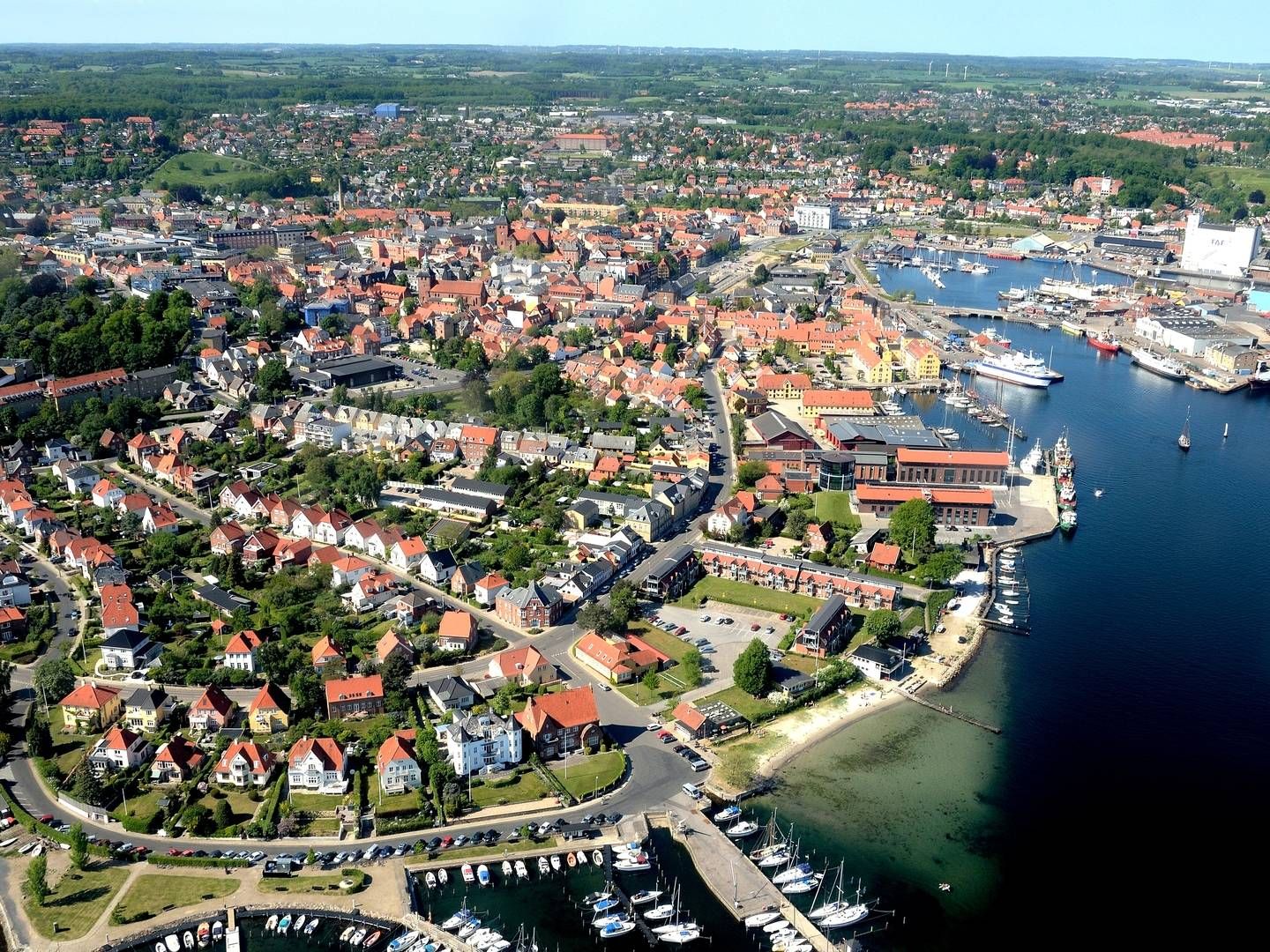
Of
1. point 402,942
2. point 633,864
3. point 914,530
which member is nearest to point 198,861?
point 402,942

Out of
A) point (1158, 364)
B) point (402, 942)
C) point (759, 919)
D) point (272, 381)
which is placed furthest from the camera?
point (1158, 364)

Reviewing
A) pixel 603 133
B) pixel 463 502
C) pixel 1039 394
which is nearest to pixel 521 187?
pixel 603 133

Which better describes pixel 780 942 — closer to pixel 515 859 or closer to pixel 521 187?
pixel 515 859

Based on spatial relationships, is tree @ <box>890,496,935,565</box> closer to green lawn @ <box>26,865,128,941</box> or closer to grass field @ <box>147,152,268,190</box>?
green lawn @ <box>26,865,128,941</box>

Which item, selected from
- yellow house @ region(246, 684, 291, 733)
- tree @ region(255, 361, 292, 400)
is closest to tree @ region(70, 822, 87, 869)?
yellow house @ region(246, 684, 291, 733)

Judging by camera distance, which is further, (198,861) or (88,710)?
(88,710)

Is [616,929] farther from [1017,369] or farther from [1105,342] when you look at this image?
[1105,342]
